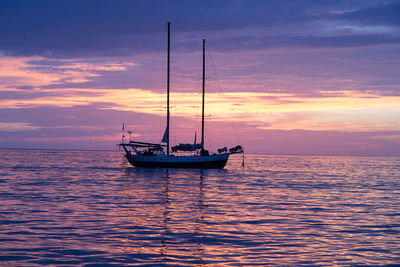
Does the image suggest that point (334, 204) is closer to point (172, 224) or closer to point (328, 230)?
point (328, 230)

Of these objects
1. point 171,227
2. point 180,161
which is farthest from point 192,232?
point 180,161

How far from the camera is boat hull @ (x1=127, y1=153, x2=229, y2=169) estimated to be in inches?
2997

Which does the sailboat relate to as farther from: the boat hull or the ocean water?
the ocean water

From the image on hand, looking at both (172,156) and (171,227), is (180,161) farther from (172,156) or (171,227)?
(171,227)

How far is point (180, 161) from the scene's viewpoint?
76.0 metres

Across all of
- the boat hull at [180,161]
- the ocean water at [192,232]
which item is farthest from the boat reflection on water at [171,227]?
the boat hull at [180,161]

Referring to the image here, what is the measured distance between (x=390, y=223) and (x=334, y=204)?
29.9 feet

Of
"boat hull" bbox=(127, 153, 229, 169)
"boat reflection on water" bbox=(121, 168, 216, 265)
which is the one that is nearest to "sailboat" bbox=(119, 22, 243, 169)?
"boat hull" bbox=(127, 153, 229, 169)

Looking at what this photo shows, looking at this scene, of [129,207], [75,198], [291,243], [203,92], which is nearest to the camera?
[291,243]

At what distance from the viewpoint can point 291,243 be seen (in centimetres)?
1850

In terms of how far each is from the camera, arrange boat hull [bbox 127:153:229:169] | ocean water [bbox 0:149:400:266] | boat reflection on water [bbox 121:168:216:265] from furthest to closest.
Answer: boat hull [bbox 127:153:229:169] → boat reflection on water [bbox 121:168:216:265] → ocean water [bbox 0:149:400:266]

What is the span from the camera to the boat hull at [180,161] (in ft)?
250

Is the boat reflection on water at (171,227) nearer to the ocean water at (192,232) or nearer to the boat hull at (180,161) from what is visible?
the ocean water at (192,232)

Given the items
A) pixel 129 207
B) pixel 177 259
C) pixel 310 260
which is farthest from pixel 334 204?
pixel 177 259
